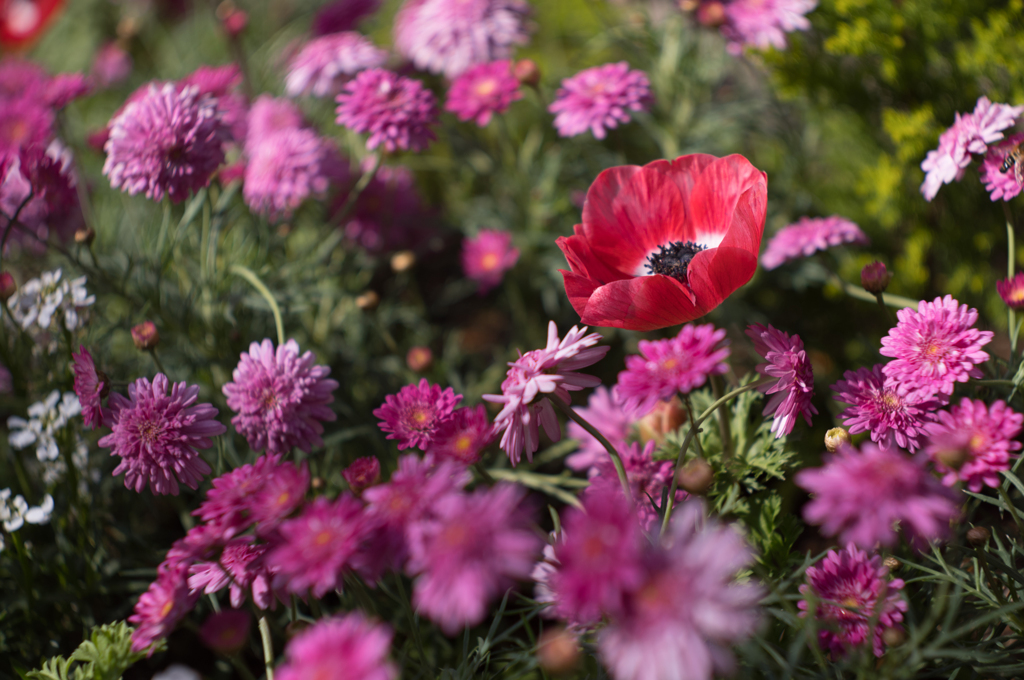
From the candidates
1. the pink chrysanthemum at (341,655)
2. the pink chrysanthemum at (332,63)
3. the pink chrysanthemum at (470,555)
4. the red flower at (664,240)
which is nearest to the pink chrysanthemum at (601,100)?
the red flower at (664,240)

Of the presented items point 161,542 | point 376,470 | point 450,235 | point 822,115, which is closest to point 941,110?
point 822,115

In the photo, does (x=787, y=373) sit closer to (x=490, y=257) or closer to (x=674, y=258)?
(x=674, y=258)

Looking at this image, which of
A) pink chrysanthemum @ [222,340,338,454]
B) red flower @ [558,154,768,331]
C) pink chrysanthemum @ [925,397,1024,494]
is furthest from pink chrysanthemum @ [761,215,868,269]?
pink chrysanthemum @ [222,340,338,454]

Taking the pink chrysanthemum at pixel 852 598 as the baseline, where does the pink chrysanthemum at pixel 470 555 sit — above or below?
above

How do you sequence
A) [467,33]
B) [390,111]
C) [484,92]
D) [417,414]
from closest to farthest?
[417,414]
[390,111]
[484,92]
[467,33]

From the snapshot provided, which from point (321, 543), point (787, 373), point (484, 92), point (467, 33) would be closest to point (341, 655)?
point (321, 543)

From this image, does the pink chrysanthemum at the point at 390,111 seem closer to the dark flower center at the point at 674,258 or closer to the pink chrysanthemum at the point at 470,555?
the dark flower center at the point at 674,258

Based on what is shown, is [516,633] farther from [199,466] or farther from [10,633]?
[10,633]
